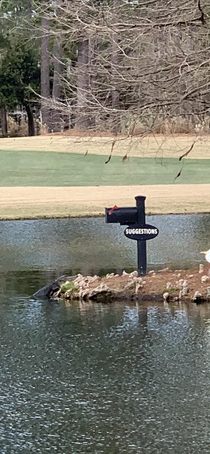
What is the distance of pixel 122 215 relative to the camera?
28.3ft

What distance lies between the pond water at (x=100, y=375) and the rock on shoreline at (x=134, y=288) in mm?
237

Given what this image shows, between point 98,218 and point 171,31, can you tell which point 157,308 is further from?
point 98,218

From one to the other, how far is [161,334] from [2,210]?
34.3ft

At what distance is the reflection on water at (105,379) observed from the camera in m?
4.52

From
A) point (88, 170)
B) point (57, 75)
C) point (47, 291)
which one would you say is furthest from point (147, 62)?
point (57, 75)

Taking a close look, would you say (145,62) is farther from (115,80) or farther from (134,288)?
(134,288)

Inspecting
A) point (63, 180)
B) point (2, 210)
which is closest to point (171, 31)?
point (2, 210)

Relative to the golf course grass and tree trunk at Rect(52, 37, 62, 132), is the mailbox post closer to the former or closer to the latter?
tree trunk at Rect(52, 37, 62, 132)

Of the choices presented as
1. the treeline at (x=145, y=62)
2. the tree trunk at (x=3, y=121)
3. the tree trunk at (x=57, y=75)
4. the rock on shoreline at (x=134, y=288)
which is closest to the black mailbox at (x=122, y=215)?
the rock on shoreline at (x=134, y=288)

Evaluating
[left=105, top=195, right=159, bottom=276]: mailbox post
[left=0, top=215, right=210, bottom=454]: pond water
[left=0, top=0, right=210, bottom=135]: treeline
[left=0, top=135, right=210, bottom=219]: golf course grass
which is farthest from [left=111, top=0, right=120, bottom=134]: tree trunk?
[left=0, top=135, right=210, bottom=219]: golf course grass

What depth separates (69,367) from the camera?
19.3 feet

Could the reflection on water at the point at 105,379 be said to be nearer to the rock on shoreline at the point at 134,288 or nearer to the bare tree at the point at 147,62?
the rock on shoreline at the point at 134,288

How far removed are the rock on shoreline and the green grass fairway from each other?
523 inches

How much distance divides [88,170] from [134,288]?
1728 centimetres
